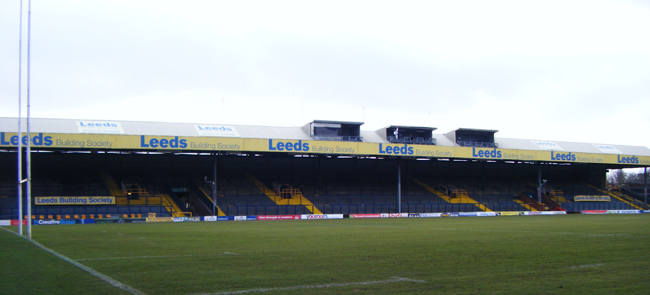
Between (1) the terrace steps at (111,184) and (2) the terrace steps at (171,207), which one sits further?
(1) the terrace steps at (111,184)

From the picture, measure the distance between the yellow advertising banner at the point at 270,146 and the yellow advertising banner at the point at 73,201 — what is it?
16.3ft

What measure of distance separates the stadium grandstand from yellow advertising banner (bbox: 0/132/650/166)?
10 cm

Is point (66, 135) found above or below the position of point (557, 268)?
above

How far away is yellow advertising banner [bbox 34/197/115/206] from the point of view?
4409 centimetres

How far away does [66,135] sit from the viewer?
43312mm

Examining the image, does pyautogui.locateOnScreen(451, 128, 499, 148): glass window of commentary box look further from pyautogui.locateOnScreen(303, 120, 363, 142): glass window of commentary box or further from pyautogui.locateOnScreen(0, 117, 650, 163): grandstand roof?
pyautogui.locateOnScreen(303, 120, 363, 142): glass window of commentary box

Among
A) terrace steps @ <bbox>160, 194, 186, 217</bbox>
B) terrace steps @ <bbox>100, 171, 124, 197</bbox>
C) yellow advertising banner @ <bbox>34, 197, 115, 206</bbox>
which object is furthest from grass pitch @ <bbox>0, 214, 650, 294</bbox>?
terrace steps @ <bbox>100, 171, 124, 197</bbox>

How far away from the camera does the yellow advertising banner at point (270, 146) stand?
43375mm

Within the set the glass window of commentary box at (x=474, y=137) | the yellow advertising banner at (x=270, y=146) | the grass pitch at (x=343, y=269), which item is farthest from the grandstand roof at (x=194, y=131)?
the grass pitch at (x=343, y=269)

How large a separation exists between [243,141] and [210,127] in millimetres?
6951

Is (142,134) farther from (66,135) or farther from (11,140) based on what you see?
(11,140)

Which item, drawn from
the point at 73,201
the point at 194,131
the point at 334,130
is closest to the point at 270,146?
the point at 194,131

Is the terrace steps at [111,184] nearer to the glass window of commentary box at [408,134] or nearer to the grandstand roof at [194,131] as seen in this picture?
the grandstand roof at [194,131]

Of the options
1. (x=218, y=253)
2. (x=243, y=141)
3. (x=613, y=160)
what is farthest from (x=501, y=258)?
(x=613, y=160)
